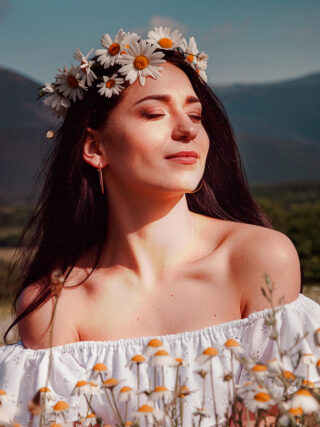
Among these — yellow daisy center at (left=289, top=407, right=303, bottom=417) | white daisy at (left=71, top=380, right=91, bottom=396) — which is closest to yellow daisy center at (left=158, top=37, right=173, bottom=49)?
white daisy at (left=71, top=380, right=91, bottom=396)

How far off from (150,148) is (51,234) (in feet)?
3.66

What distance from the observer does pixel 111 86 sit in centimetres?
373

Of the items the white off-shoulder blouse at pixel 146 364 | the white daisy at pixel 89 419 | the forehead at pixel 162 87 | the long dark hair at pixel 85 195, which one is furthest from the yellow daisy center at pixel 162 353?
the forehead at pixel 162 87

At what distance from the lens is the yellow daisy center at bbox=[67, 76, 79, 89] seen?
403cm

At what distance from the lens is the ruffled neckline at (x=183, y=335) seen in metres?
3.25

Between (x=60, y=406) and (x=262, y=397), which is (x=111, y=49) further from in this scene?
(x=262, y=397)

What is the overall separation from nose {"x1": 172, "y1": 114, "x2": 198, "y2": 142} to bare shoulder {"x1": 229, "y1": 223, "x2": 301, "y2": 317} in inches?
25.2

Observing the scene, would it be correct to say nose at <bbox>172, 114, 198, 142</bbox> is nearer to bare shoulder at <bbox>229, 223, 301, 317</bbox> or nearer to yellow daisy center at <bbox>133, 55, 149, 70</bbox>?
yellow daisy center at <bbox>133, 55, 149, 70</bbox>

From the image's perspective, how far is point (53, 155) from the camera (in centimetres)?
425

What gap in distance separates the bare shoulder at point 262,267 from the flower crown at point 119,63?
108 cm

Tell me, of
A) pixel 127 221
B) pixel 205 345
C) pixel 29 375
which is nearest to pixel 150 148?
pixel 127 221

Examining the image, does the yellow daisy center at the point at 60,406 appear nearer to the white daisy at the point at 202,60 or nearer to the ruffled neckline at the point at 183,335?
the ruffled neckline at the point at 183,335

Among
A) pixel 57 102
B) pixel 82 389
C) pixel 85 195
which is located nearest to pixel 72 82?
pixel 57 102

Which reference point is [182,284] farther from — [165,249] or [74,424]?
[74,424]
